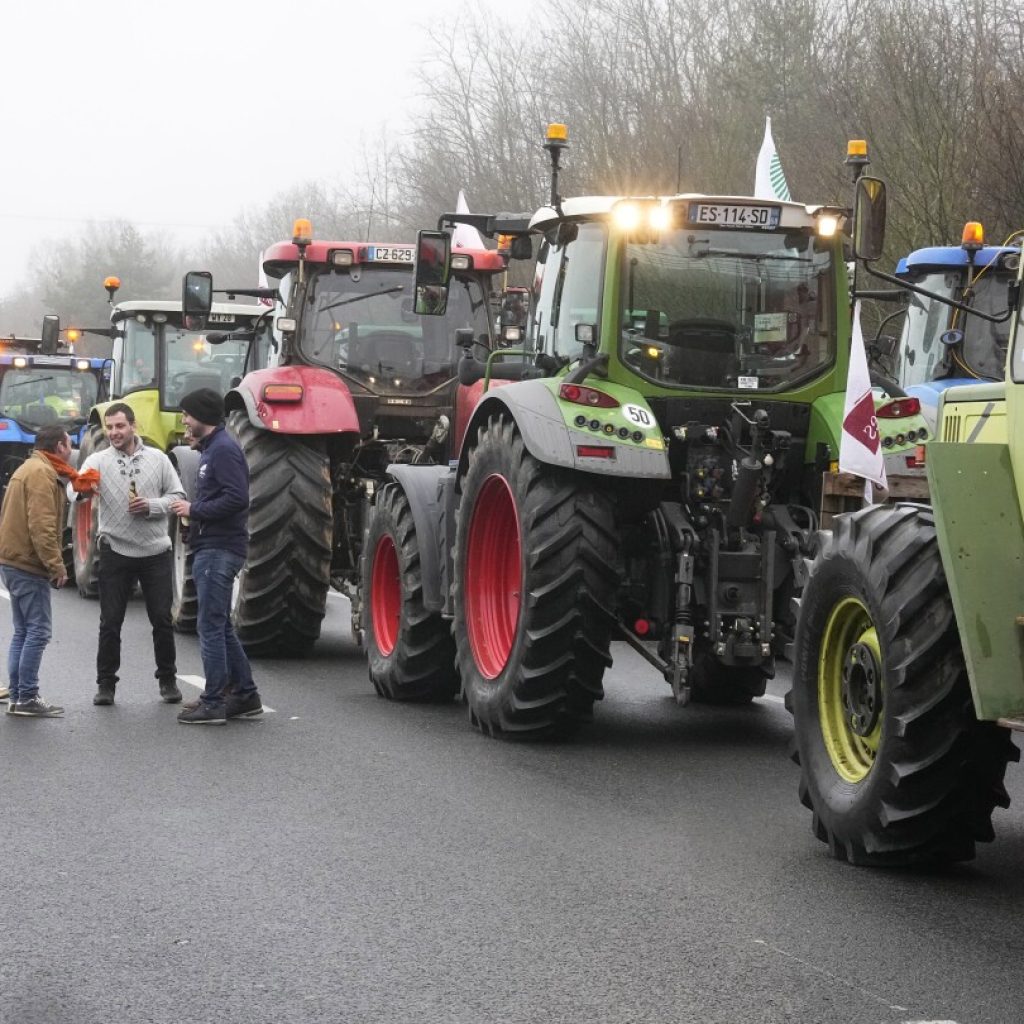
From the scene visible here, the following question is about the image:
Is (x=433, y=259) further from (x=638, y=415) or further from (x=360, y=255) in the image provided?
(x=360, y=255)

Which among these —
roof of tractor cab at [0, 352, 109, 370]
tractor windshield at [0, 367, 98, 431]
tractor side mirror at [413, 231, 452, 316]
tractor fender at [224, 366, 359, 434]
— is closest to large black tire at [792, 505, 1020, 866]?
tractor side mirror at [413, 231, 452, 316]

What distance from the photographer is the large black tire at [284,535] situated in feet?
42.9

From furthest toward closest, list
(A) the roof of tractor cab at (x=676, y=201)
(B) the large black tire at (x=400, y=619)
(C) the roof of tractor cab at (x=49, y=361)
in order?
(C) the roof of tractor cab at (x=49, y=361) < (B) the large black tire at (x=400, y=619) < (A) the roof of tractor cab at (x=676, y=201)

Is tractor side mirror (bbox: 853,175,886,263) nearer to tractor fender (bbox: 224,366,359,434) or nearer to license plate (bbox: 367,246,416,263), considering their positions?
tractor fender (bbox: 224,366,359,434)

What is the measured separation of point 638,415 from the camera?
941cm

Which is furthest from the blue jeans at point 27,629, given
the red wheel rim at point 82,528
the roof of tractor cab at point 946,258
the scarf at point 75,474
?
the red wheel rim at point 82,528

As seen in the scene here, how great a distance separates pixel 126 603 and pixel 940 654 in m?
6.24

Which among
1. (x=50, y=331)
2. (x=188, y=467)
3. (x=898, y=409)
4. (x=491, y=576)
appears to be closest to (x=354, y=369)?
(x=188, y=467)

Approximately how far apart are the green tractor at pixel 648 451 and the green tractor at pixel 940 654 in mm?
2427

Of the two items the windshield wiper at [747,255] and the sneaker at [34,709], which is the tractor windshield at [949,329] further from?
the sneaker at [34,709]

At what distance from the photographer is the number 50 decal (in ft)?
30.7

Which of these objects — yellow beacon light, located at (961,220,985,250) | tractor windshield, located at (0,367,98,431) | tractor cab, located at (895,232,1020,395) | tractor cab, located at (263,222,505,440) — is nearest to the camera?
tractor cab, located at (263,222,505,440)

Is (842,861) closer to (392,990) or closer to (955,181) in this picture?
(392,990)

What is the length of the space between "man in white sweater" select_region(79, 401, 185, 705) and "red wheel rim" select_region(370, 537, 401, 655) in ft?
4.21
